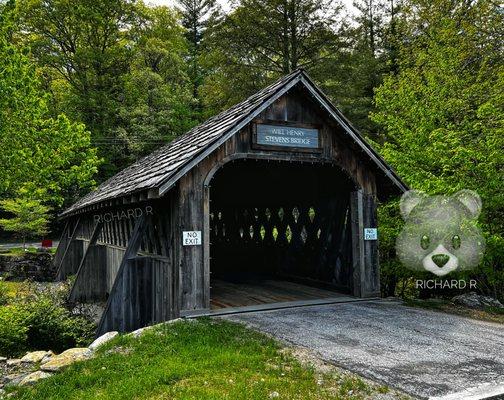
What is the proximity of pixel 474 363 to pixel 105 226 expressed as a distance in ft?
37.1

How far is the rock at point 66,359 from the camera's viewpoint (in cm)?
585

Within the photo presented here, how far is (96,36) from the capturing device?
31.9 m

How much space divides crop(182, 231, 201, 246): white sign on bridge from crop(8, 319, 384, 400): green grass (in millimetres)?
1872

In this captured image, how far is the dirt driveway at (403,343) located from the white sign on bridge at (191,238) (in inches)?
61.8

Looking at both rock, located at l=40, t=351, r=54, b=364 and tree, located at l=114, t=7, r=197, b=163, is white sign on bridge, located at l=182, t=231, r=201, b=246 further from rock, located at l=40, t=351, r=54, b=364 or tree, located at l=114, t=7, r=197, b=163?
tree, located at l=114, t=7, r=197, b=163

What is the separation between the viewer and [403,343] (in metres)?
6.28

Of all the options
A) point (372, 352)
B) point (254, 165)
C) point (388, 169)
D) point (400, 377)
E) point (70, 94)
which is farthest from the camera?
point (70, 94)

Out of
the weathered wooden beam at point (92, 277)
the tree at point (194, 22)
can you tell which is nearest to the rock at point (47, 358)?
the weathered wooden beam at point (92, 277)

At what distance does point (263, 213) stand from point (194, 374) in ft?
31.6

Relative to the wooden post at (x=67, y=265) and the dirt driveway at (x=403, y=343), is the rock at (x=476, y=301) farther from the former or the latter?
the wooden post at (x=67, y=265)

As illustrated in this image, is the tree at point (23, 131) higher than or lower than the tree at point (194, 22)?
lower

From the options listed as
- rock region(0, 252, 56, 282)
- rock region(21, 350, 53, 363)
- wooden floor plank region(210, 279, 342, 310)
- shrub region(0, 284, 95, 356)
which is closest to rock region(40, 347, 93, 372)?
rock region(21, 350, 53, 363)

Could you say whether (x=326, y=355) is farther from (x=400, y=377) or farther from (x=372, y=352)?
(x=400, y=377)

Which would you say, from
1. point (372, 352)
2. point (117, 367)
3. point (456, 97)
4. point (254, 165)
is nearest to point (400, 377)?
point (372, 352)
